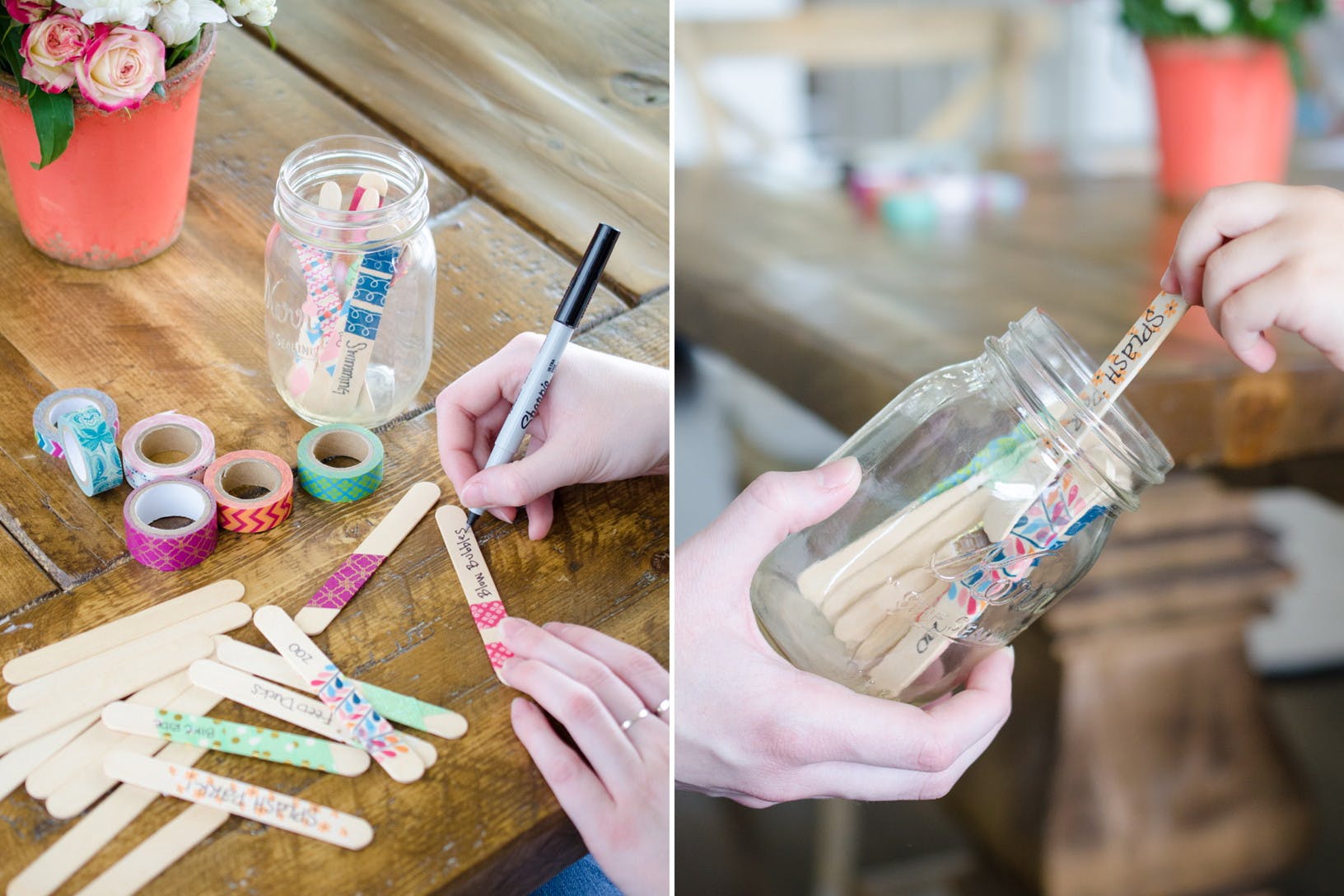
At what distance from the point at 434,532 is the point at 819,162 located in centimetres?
145

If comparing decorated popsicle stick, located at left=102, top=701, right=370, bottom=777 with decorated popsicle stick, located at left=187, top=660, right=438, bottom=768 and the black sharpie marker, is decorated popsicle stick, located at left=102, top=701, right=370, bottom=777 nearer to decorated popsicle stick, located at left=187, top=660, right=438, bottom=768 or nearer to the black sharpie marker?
decorated popsicle stick, located at left=187, top=660, right=438, bottom=768

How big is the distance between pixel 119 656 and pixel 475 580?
0.18 m

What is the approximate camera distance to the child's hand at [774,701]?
0.63m

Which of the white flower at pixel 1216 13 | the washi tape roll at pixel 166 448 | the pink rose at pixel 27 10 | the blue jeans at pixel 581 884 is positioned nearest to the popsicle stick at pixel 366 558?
the washi tape roll at pixel 166 448

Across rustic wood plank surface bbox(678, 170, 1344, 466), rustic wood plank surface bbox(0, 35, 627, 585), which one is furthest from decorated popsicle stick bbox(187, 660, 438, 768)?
rustic wood plank surface bbox(678, 170, 1344, 466)

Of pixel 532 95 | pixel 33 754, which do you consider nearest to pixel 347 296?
pixel 33 754

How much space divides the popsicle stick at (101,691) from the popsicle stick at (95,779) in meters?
0.02

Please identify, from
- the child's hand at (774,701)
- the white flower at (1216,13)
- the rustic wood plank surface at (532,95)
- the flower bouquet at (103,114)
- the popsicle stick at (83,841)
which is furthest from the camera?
the white flower at (1216,13)

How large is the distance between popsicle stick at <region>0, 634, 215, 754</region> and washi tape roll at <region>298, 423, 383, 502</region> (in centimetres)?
11

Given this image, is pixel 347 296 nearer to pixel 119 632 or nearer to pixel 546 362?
pixel 546 362

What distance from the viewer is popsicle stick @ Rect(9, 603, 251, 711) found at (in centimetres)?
59

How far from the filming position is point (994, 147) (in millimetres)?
2209

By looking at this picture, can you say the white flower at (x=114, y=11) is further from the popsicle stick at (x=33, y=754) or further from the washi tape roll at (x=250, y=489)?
the popsicle stick at (x=33, y=754)

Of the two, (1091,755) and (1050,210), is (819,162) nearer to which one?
(1050,210)
